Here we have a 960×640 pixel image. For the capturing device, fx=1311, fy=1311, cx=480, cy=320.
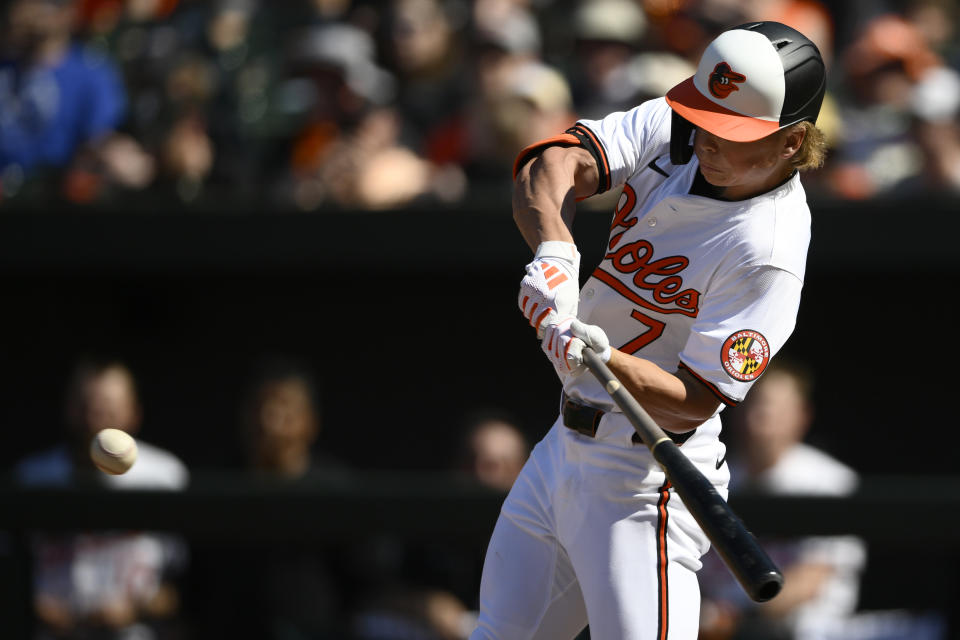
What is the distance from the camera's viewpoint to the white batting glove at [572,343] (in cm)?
267

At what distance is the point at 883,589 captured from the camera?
4.47m

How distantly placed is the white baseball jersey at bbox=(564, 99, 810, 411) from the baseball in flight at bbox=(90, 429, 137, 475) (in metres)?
1.05

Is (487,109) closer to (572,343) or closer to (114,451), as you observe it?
(114,451)

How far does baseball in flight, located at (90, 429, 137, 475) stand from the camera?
3074 mm

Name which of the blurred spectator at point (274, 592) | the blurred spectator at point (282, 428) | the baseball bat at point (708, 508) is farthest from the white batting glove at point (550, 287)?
the blurred spectator at point (282, 428)

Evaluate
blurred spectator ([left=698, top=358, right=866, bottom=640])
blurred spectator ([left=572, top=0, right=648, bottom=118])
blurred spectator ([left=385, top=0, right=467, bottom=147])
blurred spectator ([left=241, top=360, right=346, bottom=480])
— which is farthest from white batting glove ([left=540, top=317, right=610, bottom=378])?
blurred spectator ([left=385, top=0, right=467, bottom=147])

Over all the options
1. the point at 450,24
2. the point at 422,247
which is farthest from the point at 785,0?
the point at 422,247

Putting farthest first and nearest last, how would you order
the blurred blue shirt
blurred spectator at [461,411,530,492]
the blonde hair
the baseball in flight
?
1. the blurred blue shirt
2. blurred spectator at [461,411,530,492]
3. the baseball in flight
4. the blonde hair

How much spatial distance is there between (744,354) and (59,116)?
4.55 meters

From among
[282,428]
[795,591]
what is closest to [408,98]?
[282,428]

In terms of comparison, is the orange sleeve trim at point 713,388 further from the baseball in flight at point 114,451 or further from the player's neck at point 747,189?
the baseball in flight at point 114,451

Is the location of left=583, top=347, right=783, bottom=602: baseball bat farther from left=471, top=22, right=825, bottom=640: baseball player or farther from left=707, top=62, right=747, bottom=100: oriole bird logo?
left=707, top=62, right=747, bottom=100: oriole bird logo

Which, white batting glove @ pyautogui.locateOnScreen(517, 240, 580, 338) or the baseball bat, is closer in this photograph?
the baseball bat

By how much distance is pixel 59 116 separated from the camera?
6348 millimetres
